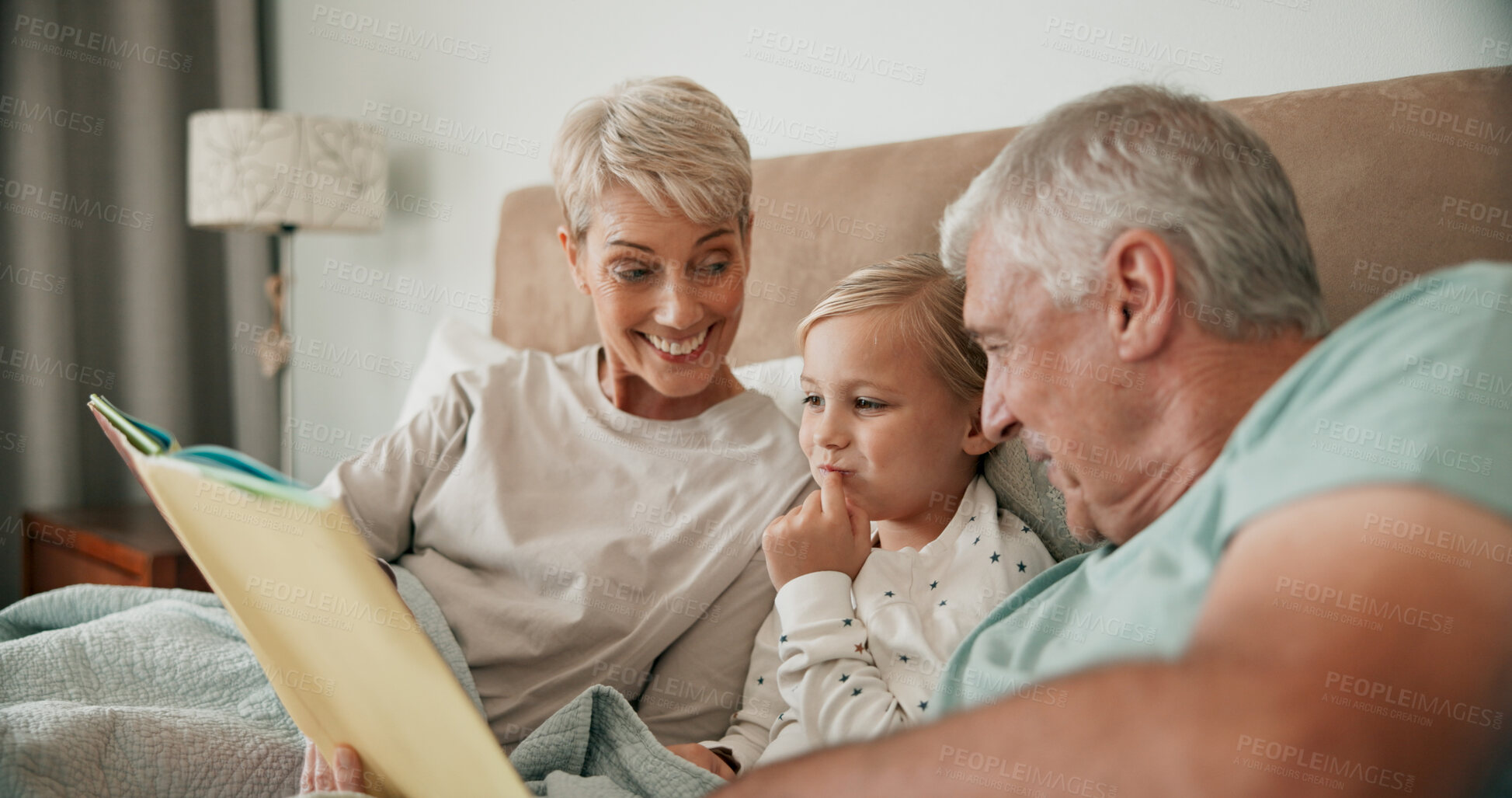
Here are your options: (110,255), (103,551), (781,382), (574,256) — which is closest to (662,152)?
→ (574,256)

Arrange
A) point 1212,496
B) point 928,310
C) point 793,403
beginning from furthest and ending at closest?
point 793,403, point 928,310, point 1212,496

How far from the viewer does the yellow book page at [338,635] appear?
620mm

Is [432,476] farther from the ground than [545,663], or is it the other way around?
[432,476]

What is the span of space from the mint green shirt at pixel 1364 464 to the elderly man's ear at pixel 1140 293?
0.32ft

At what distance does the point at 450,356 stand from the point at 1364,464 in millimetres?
1649

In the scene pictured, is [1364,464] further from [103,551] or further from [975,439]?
[103,551]

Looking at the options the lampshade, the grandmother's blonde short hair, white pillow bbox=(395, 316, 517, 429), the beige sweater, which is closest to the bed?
the beige sweater

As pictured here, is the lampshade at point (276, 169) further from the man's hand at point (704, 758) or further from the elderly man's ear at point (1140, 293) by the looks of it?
the elderly man's ear at point (1140, 293)

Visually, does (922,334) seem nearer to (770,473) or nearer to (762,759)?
(770,473)

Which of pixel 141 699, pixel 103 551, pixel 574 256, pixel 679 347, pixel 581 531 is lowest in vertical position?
pixel 103 551

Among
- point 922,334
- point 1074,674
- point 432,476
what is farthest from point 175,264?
point 1074,674

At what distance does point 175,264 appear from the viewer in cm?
309

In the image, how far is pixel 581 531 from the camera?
4.22ft

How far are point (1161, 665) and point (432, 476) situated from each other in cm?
112
